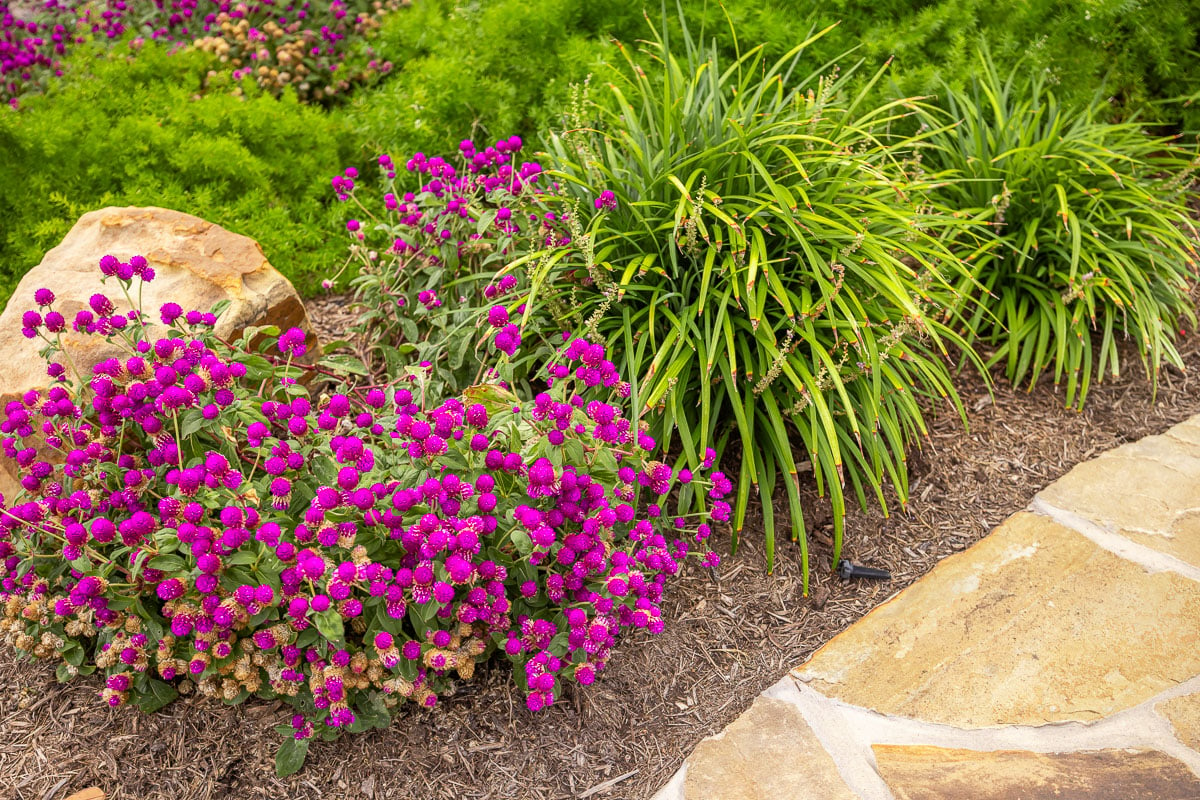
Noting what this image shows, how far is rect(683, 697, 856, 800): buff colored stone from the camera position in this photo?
2.00 m

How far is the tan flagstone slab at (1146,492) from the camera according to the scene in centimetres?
276

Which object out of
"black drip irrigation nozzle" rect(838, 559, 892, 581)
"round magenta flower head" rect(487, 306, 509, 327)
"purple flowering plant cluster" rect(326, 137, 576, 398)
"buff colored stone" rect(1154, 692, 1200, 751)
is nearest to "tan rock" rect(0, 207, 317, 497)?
"purple flowering plant cluster" rect(326, 137, 576, 398)

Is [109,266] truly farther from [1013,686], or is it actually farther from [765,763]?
[1013,686]

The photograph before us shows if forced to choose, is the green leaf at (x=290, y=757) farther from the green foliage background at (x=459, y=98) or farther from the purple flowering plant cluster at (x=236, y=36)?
the purple flowering plant cluster at (x=236, y=36)

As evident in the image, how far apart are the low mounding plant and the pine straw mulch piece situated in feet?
A: 0.35

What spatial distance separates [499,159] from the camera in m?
3.16

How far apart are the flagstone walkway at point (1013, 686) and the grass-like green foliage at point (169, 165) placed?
281 centimetres

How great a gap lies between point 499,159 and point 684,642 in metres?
1.94

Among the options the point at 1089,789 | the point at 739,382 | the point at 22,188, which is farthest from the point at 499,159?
the point at 1089,789

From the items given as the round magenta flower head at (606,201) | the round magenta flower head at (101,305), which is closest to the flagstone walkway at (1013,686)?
the round magenta flower head at (606,201)

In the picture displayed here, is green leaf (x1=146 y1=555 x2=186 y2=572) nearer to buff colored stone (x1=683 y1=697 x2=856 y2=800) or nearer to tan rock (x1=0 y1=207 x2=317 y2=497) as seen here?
tan rock (x1=0 y1=207 x2=317 y2=497)

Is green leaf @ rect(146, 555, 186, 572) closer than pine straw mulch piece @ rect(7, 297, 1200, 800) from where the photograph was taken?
Yes

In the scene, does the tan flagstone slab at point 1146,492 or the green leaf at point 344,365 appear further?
the tan flagstone slab at point 1146,492

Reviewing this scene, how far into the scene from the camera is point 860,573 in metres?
2.66
